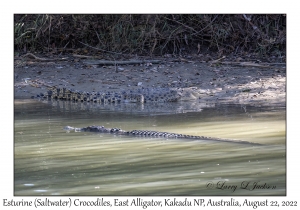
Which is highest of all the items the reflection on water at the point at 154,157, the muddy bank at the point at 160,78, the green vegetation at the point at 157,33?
the green vegetation at the point at 157,33

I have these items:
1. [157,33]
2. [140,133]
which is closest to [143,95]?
[140,133]

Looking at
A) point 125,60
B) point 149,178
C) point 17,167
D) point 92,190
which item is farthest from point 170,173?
point 125,60

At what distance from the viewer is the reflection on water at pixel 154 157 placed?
472 cm

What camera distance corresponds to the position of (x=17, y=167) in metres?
5.52

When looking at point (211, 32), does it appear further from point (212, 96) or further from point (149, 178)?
point (149, 178)

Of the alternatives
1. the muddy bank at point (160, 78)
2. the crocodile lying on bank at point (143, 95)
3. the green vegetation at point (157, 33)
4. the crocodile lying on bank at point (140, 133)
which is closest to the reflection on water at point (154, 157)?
the crocodile lying on bank at point (140, 133)

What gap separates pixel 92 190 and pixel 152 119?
4.06m

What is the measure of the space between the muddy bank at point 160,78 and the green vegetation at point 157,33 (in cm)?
127

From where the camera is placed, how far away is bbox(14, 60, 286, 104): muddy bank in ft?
35.4

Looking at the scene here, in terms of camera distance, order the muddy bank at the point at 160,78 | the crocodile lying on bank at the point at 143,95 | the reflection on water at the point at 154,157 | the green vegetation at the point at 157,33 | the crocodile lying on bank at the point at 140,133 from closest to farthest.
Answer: the reflection on water at the point at 154,157 → the crocodile lying on bank at the point at 140,133 → the crocodile lying on bank at the point at 143,95 → the muddy bank at the point at 160,78 → the green vegetation at the point at 157,33

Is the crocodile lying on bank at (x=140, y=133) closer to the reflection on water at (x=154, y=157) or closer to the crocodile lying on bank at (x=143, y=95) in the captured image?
the reflection on water at (x=154, y=157)

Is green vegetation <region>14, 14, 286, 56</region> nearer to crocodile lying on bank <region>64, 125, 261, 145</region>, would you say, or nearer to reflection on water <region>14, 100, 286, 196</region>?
A: reflection on water <region>14, 100, 286, 196</region>

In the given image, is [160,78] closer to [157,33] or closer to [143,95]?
[143,95]

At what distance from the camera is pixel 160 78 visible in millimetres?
11922
